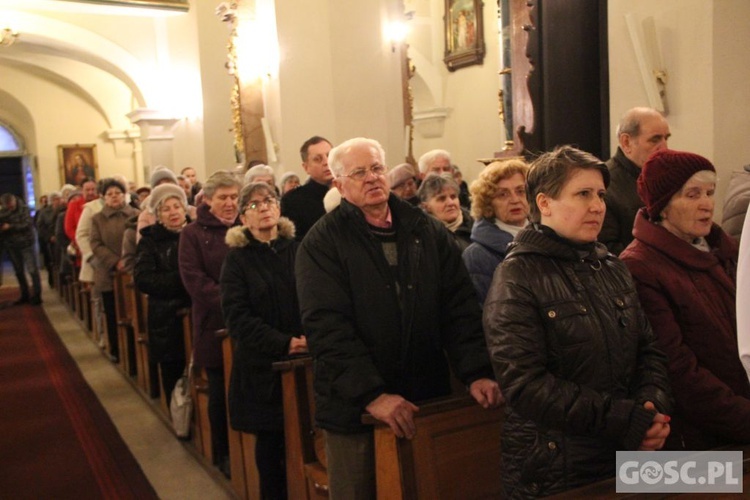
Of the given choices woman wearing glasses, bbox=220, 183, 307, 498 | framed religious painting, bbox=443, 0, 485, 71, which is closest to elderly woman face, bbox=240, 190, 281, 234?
woman wearing glasses, bbox=220, 183, 307, 498

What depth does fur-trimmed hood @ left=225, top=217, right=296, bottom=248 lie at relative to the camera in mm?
3506

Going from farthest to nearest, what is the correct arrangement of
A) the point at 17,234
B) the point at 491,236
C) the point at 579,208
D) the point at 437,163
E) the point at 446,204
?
1. the point at 17,234
2. the point at 437,163
3. the point at 446,204
4. the point at 491,236
5. the point at 579,208

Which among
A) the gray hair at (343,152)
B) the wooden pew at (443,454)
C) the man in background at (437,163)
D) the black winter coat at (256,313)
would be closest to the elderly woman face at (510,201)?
the gray hair at (343,152)

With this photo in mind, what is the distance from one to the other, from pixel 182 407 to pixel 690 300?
3.60 m

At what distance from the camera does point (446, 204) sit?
147 inches

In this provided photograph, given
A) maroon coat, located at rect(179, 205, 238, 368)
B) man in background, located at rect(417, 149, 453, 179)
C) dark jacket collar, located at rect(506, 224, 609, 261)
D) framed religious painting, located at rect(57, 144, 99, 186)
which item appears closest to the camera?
dark jacket collar, located at rect(506, 224, 609, 261)

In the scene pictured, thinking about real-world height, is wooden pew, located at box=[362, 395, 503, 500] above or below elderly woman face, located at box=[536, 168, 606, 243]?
below

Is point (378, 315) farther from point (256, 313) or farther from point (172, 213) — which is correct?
point (172, 213)

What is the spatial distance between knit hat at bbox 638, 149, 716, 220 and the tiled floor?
2793mm

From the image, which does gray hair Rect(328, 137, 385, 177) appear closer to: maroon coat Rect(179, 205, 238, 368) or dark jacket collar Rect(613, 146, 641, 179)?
dark jacket collar Rect(613, 146, 641, 179)

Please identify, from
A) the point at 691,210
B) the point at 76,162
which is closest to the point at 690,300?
the point at 691,210

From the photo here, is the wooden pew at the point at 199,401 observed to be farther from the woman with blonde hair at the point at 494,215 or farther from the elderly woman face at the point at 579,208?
the elderly woman face at the point at 579,208

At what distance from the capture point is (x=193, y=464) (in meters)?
4.71

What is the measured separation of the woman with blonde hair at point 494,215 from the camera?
116 inches
